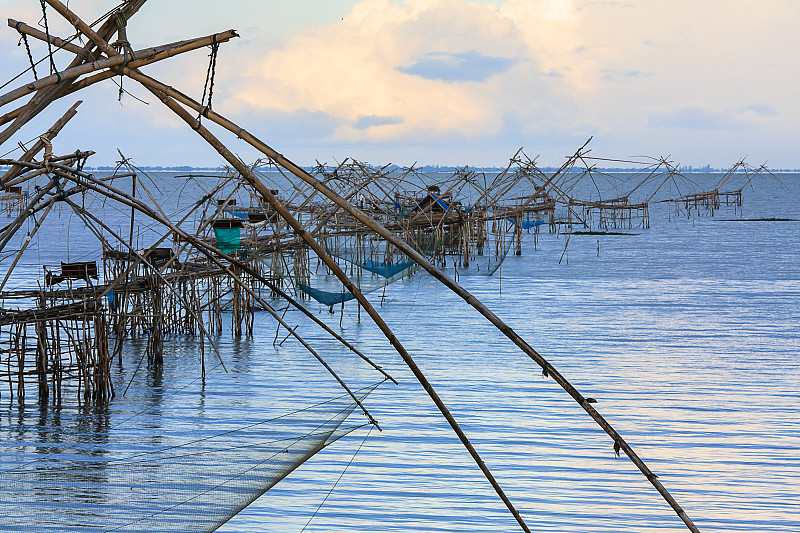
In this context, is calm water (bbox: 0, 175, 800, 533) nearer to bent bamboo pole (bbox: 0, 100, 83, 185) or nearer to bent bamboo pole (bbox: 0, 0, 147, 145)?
bent bamboo pole (bbox: 0, 100, 83, 185)

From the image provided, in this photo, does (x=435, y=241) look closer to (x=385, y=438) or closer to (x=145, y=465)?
(x=385, y=438)

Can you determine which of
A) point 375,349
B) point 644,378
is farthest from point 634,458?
point 375,349

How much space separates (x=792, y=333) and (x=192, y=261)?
5.85 meters

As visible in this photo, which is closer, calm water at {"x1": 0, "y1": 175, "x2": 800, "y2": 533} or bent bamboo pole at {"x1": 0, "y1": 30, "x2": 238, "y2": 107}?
bent bamboo pole at {"x1": 0, "y1": 30, "x2": 238, "y2": 107}

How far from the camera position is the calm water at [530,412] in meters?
3.97

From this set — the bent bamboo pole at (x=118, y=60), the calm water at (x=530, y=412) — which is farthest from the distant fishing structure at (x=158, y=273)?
the calm water at (x=530, y=412)

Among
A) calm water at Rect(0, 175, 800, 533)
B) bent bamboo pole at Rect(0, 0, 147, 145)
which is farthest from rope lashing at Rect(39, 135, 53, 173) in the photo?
calm water at Rect(0, 175, 800, 533)

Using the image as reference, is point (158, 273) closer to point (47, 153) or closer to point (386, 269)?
point (47, 153)

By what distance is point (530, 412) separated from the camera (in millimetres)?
5520

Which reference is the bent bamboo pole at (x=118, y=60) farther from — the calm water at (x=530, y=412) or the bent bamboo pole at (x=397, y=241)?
the calm water at (x=530, y=412)

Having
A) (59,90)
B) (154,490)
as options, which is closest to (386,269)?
(154,490)

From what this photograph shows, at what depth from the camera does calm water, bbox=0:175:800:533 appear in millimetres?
3973

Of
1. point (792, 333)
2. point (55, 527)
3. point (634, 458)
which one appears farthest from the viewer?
point (792, 333)

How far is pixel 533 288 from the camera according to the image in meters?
12.1
